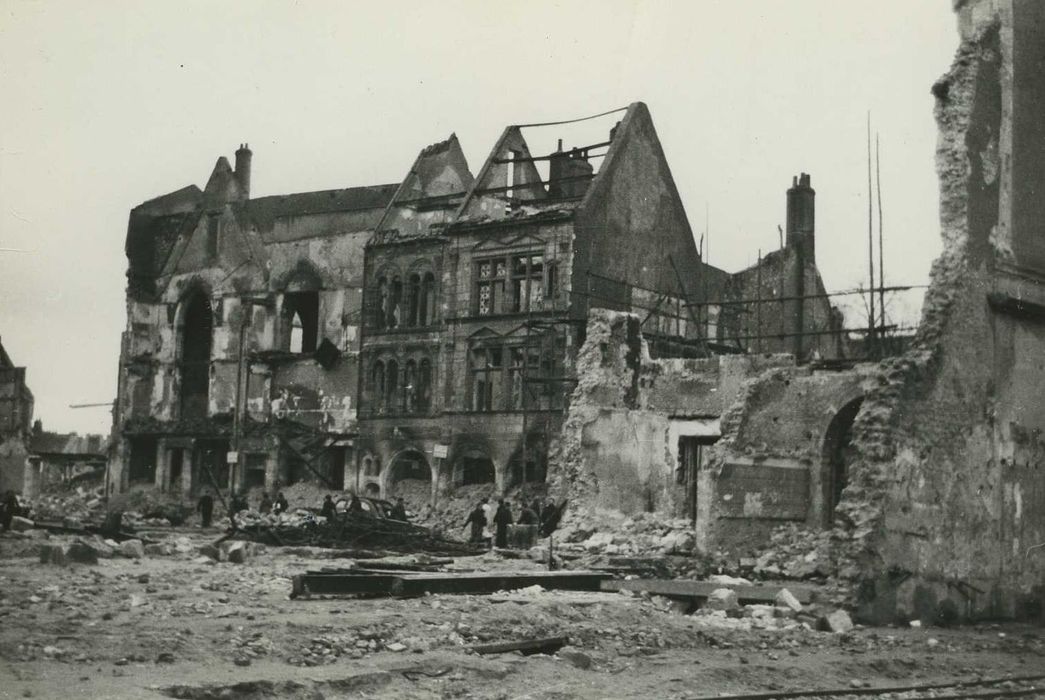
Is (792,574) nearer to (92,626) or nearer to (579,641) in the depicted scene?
(579,641)

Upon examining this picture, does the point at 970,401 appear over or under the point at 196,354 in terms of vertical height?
under

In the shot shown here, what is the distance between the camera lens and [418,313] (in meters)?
45.9

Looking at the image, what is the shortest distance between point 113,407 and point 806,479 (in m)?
40.8

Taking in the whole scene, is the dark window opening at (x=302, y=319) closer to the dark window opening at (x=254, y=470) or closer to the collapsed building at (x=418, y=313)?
the collapsed building at (x=418, y=313)

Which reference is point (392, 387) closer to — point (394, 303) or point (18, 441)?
point (394, 303)

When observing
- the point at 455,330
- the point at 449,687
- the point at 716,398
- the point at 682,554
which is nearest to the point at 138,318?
the point at 455,330

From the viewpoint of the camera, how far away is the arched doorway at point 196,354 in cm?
5538

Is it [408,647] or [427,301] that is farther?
[427,301]

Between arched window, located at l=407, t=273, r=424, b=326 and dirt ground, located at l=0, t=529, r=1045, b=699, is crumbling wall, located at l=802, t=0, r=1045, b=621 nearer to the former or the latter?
dirt ground, located at l=0, t=529, r=1045, b=699

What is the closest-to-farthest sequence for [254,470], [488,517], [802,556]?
[802,556], [488,517], [254,470]

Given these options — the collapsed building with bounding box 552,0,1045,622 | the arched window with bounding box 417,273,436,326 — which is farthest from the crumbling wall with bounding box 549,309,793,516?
the arched window with bounding box 417,273,436,326

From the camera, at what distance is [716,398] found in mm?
28375

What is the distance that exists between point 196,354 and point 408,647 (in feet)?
149

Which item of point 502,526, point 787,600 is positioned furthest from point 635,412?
point 787,600
